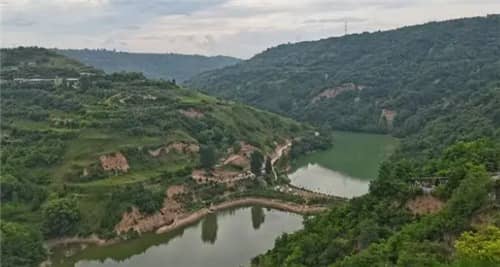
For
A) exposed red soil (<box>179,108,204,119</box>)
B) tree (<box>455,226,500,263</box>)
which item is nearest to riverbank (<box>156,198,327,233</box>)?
exposed red soil (<box>179,108,204,119</box>)

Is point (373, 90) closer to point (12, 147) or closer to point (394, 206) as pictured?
point (12, 147)

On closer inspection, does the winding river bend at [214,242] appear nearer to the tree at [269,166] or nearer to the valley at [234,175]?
the valley at [234,175]

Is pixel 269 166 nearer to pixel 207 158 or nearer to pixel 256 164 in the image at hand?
pixel 256 164

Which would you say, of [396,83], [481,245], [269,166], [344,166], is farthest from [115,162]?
[396,83]

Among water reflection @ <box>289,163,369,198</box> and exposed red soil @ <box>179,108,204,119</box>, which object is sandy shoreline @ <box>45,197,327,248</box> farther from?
exposed red soil @ <box>179,108,204,119</box>

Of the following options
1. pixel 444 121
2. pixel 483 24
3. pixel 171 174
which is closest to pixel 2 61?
pixel 171 174
